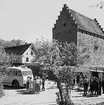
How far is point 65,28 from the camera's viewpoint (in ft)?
127

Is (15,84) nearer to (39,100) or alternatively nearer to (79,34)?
(39,100)

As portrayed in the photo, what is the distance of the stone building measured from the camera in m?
36.8

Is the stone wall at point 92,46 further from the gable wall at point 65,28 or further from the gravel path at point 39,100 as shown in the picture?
the gravel path at point 39,100

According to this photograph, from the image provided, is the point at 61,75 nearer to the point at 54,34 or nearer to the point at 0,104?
the point at 0,104

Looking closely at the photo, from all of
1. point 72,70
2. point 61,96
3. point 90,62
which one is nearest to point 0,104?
point 61,96

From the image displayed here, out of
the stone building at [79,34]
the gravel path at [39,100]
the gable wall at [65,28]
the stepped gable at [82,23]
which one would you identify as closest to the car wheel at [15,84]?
the gravel path at [39,100]

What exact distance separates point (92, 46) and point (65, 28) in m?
8.14

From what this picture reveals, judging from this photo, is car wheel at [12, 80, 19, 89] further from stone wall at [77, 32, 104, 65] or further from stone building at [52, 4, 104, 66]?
stone wall at [77, 32, 104, 65]

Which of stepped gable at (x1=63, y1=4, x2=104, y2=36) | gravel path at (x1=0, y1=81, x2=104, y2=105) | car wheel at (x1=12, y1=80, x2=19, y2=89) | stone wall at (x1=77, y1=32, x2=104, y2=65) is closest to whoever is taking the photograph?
gravel path at (x1=0, y1=81, x2=104, y2=105)

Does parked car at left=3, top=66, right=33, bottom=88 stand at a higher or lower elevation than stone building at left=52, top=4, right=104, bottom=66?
lower

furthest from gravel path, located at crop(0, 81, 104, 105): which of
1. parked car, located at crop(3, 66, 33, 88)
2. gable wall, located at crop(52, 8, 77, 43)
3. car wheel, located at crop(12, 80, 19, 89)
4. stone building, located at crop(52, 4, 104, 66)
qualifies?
gable wall, located at crop(52, 8, 77, 43)

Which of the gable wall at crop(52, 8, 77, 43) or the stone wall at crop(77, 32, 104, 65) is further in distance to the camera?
the stone wall at crop(77, 32, 104, 65)

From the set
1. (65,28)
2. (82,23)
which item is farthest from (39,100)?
(82,23)

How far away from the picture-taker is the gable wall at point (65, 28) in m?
36.8
